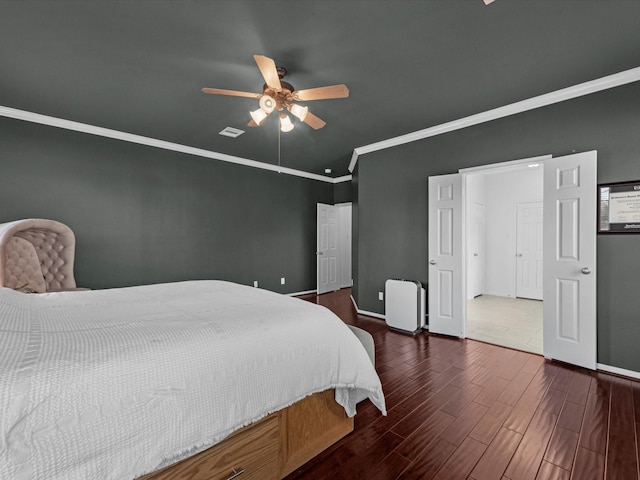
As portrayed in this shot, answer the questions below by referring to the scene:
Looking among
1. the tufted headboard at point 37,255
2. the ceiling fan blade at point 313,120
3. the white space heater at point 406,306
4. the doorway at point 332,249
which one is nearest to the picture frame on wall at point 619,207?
the white space heater at point 406,306

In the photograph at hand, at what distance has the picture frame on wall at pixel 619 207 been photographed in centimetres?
256

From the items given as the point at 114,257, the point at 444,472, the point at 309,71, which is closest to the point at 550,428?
the point at 444,472

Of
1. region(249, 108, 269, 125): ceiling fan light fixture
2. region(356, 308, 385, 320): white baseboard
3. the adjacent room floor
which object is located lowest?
the adjacent room floor

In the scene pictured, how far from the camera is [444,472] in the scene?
1.55 meters

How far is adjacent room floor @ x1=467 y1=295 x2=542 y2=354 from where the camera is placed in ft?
11.4

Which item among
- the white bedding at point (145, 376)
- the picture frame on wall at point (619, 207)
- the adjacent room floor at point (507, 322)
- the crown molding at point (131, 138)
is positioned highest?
the crown molding at point (131, 138)

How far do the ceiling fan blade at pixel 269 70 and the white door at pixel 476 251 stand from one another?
16.5ft

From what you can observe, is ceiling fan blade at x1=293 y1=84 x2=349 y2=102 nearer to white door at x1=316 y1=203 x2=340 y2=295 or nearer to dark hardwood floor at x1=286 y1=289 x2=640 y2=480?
dark hardwood floor at x1=286 y1=289 x2=640 y2=480

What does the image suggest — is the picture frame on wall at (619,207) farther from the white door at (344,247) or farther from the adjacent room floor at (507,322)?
the white door at (344,247)

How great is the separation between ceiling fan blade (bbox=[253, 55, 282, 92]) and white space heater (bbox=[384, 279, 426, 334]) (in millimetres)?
2806

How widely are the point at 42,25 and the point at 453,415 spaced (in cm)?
387

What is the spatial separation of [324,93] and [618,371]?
3501 mm

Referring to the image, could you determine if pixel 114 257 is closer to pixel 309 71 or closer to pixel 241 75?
pixel 241 75

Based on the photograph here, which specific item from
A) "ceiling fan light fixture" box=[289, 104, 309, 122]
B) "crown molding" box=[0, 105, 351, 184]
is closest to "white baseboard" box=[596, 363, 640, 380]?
"ceiling fan light fixture" box=[289, 104, 309, 122]
